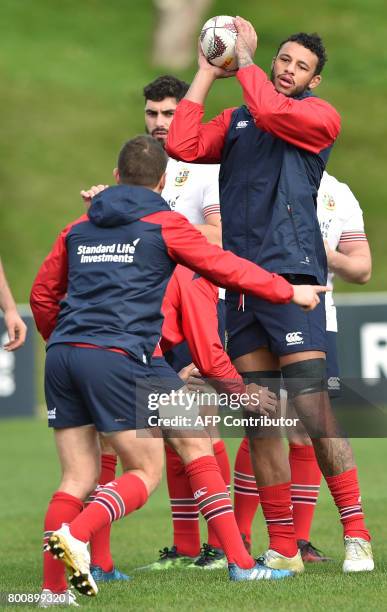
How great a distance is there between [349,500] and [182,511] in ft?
4.05

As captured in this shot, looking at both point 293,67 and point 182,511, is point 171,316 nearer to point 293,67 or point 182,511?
point 182,511

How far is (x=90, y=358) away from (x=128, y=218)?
671mm

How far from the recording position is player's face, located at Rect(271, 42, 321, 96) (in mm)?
6956

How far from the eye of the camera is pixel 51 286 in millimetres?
6559

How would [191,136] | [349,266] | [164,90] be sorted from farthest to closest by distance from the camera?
1. [164,90]
2. [349,266]
3. [191,136]

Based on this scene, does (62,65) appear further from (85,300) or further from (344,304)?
(85,300)

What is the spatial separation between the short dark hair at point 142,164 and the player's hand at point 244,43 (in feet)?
2.68

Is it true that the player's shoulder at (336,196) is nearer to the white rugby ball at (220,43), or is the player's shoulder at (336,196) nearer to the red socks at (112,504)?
the white rugby ball at (220,43)

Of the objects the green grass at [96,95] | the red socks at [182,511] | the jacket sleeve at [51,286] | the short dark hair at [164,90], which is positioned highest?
the green grass at [96,95]

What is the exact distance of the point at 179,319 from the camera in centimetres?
746

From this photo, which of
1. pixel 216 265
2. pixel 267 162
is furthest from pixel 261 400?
pixel 267 162

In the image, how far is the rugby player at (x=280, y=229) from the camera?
673 cm

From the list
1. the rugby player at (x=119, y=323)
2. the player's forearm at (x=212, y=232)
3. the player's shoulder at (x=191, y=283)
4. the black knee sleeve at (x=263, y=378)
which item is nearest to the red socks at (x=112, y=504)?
the rugby player at (x=119, y=323)
